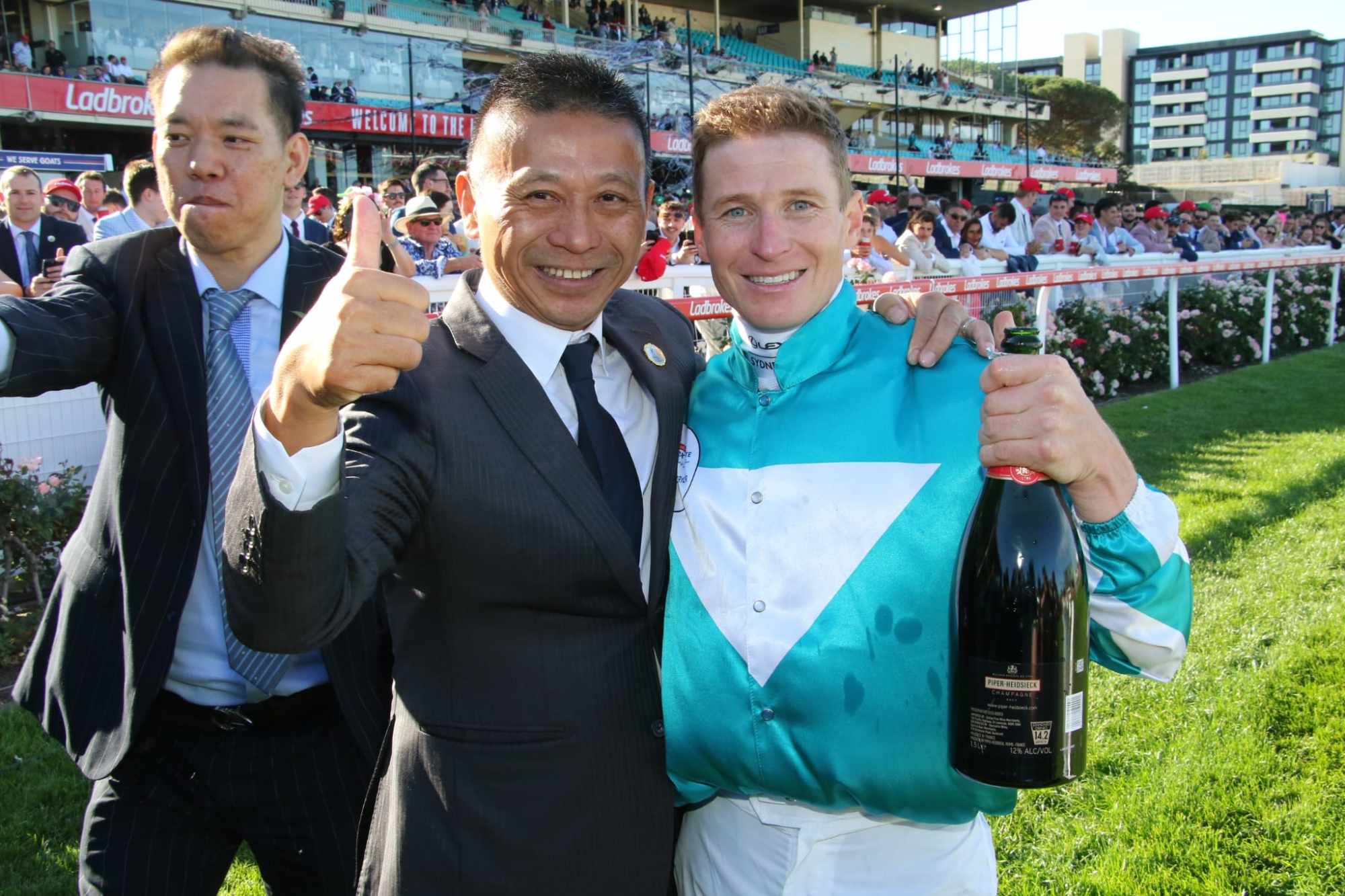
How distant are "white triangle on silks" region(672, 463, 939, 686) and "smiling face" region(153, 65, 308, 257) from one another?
1.31 meters

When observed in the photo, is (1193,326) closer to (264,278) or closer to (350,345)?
(264,278)

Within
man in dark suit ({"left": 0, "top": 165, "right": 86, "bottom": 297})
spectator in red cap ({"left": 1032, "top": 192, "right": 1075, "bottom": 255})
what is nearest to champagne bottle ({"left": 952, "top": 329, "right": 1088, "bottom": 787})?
man in dark suit ({"left": 0, "top": 165, "right": 86, "bottom": 297})

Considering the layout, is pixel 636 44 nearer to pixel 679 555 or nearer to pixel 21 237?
pixel 21 237

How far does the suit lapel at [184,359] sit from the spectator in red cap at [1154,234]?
17.5 metres

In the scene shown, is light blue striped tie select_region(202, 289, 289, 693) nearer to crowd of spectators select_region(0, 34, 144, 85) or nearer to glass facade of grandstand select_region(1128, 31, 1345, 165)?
crowd of spectators select_region(0, 34, 144, 85)

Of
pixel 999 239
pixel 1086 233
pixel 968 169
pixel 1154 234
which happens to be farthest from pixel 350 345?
pixel 968 169

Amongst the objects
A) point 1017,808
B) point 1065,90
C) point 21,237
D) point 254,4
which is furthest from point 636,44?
point 1065,90

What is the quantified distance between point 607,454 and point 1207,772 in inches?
106

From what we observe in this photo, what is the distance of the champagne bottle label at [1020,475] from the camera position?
167 cm

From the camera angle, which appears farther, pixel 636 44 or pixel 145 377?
pixel 636 44

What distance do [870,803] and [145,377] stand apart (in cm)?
168

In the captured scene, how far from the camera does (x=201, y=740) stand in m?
2.32

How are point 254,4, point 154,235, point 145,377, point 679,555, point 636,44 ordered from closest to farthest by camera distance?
point 679,555, point 145,377, point 154,235, point 254,4, point 636,44

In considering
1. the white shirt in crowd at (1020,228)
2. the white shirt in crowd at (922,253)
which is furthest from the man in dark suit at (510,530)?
the white shirt in crowd at (1020,228)
